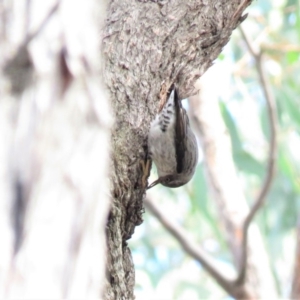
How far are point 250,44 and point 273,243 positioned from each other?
1395mm

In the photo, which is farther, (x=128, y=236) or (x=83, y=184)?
(x=128, y=236)

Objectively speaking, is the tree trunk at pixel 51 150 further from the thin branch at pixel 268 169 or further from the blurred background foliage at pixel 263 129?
the blurred background foliage at pixel 263 129

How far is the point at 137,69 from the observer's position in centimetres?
178

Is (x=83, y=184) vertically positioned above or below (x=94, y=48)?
below

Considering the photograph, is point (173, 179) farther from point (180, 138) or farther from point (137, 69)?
point (137, 69)

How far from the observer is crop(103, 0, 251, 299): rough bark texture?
169 cm

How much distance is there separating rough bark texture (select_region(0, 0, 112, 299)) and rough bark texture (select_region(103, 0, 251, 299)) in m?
0.95

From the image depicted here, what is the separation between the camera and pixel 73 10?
684 millimetres

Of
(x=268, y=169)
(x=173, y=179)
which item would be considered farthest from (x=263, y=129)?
(x=173, y=179)

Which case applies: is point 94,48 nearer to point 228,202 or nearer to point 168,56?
point 168,56

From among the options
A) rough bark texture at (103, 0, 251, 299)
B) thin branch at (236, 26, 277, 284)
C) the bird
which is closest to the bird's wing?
the bird

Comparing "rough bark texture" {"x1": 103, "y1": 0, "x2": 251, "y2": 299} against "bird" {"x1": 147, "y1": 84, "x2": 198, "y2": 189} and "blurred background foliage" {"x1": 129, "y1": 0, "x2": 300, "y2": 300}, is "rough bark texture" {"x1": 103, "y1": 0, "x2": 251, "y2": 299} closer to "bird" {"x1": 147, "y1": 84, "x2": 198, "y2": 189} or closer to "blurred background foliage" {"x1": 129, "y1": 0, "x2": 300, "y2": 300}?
"bird" {"x1": 147, "y1": 84, "x2": 198, "y2": 189}

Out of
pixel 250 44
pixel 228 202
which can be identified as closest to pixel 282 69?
pixel 250 44

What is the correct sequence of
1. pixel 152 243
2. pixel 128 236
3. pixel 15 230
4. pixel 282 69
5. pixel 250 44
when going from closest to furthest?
pixel 15 230 → pixel 128 236 → pixel 250 44 → pixel 282 69 → pixel 152 243
